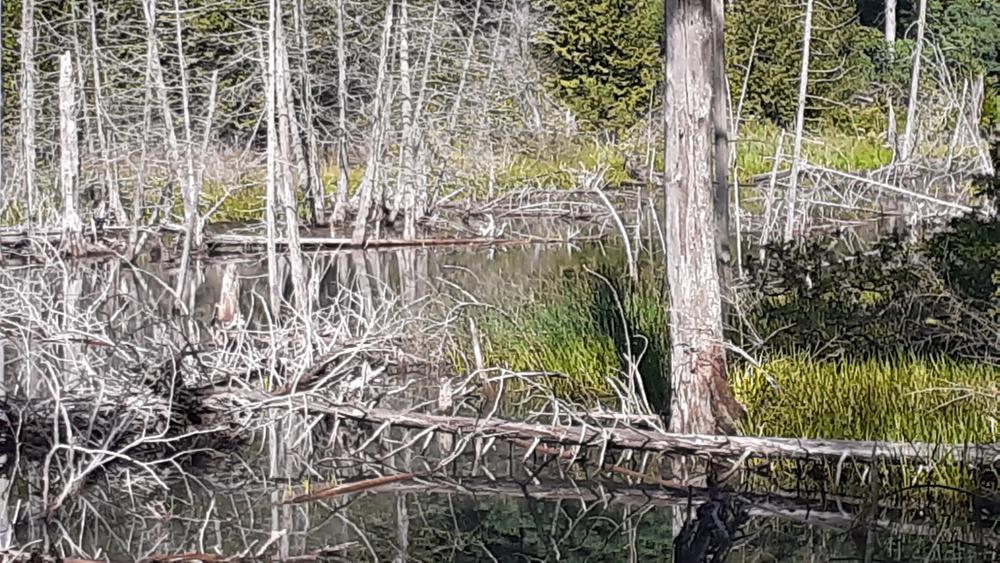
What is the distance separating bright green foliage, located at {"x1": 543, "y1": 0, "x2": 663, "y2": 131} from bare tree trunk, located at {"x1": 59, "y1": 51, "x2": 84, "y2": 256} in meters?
16.7

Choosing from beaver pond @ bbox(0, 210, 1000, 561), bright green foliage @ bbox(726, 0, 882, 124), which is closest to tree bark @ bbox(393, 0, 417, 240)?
bright green foliage @ bbox(726, 0, 882, 124)

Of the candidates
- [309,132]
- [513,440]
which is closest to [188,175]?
[309,132]

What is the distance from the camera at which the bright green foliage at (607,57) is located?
35969 millimetres

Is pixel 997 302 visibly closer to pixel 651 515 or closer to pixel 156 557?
pixel 651 515

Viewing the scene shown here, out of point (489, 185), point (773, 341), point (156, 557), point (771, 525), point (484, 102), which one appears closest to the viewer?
point (156, 557)

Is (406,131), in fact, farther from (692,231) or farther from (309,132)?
(692,231)

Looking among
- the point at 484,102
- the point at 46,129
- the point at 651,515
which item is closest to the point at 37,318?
the point at 651,515

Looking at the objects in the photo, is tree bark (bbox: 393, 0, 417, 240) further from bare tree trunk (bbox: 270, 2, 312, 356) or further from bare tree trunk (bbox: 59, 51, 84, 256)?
bare tree trunk (bbox: 270, 2, 312, 356)

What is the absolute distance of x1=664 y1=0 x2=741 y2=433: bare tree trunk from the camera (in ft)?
27.5

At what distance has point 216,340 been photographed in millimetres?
10344

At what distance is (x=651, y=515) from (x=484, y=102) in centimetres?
1773

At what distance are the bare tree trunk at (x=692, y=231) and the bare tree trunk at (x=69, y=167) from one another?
1365 centimetres

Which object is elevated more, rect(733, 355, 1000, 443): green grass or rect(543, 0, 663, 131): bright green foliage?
rect(543, 0, 663, 131): bright green foliage

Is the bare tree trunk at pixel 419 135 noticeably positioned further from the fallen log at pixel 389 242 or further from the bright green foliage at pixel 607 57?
the bright green foliage at pixel 607 57
